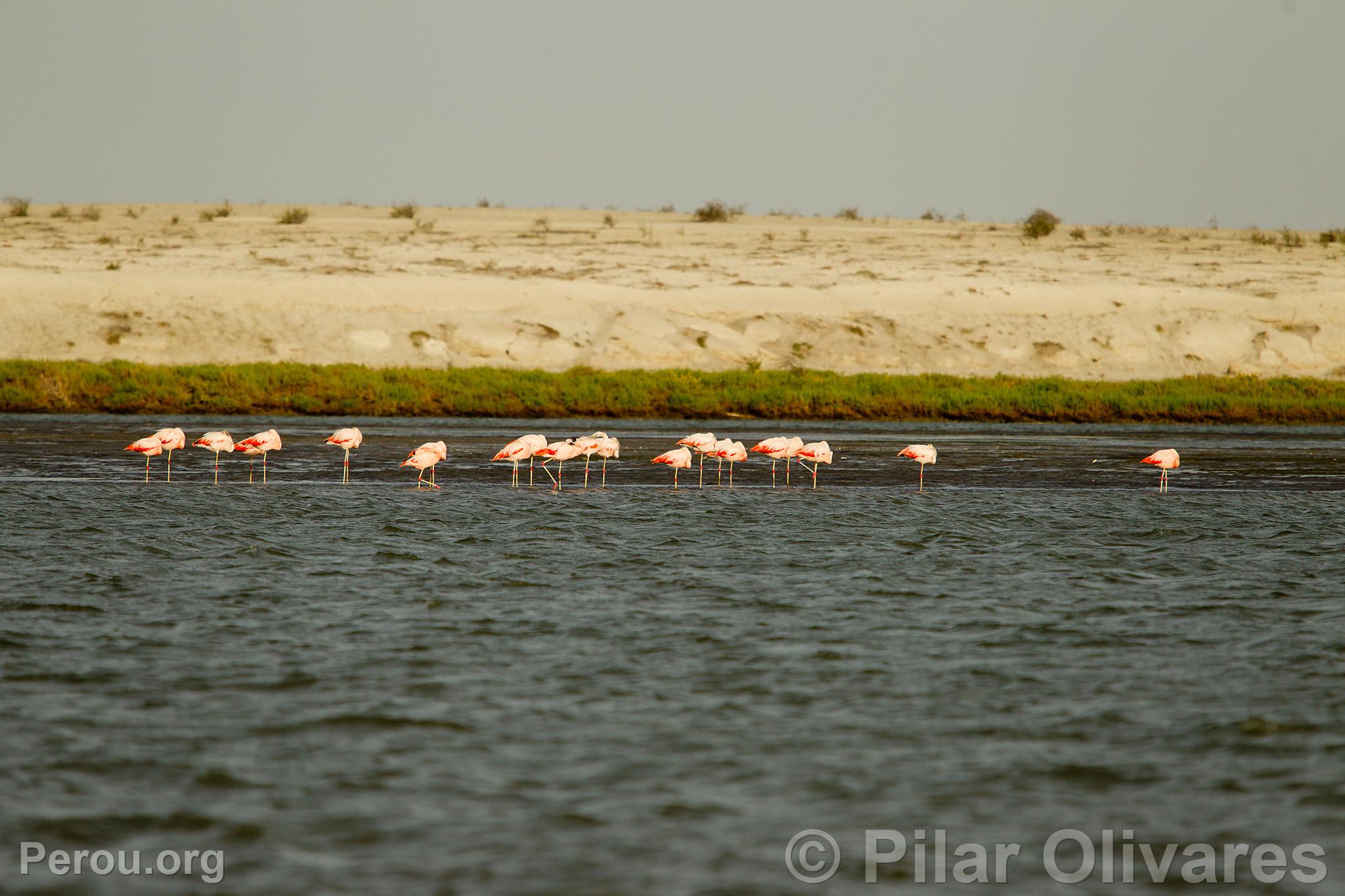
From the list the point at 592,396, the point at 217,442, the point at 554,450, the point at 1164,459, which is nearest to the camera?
the point at 554,450

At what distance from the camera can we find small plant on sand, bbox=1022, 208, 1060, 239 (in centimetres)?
5538

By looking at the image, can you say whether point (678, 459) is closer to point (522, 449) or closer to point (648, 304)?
point (522, 449)

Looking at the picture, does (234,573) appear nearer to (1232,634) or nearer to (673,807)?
(673,807)

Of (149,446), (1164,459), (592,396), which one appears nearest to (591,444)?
(149,446)

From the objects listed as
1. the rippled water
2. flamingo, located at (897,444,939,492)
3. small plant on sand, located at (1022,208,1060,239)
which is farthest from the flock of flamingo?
small plant on sand, located at (1022,208,1060,239)

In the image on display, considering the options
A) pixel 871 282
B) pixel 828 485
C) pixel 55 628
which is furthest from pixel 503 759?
pixel 871 282

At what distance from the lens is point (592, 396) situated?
3011 centimetres

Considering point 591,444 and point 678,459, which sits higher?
point 591,444

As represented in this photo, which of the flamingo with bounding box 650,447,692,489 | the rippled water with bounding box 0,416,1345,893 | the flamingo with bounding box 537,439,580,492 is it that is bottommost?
the rippled water with bounding box 0,416,1345,893

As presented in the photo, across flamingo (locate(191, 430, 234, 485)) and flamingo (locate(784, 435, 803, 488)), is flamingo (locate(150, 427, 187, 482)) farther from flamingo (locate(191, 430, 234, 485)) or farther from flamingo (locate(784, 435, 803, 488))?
flamingo (locate(784, 435, 803, 488))

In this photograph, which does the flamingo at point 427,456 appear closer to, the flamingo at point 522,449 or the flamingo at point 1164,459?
the flamingo at point 522,449

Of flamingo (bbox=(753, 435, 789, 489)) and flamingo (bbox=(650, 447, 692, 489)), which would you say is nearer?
flamingo (bbox=(650, 447, 692, 489))

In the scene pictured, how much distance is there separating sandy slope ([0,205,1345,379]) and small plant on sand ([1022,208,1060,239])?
16.3ft

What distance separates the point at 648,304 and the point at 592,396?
31.2ft
